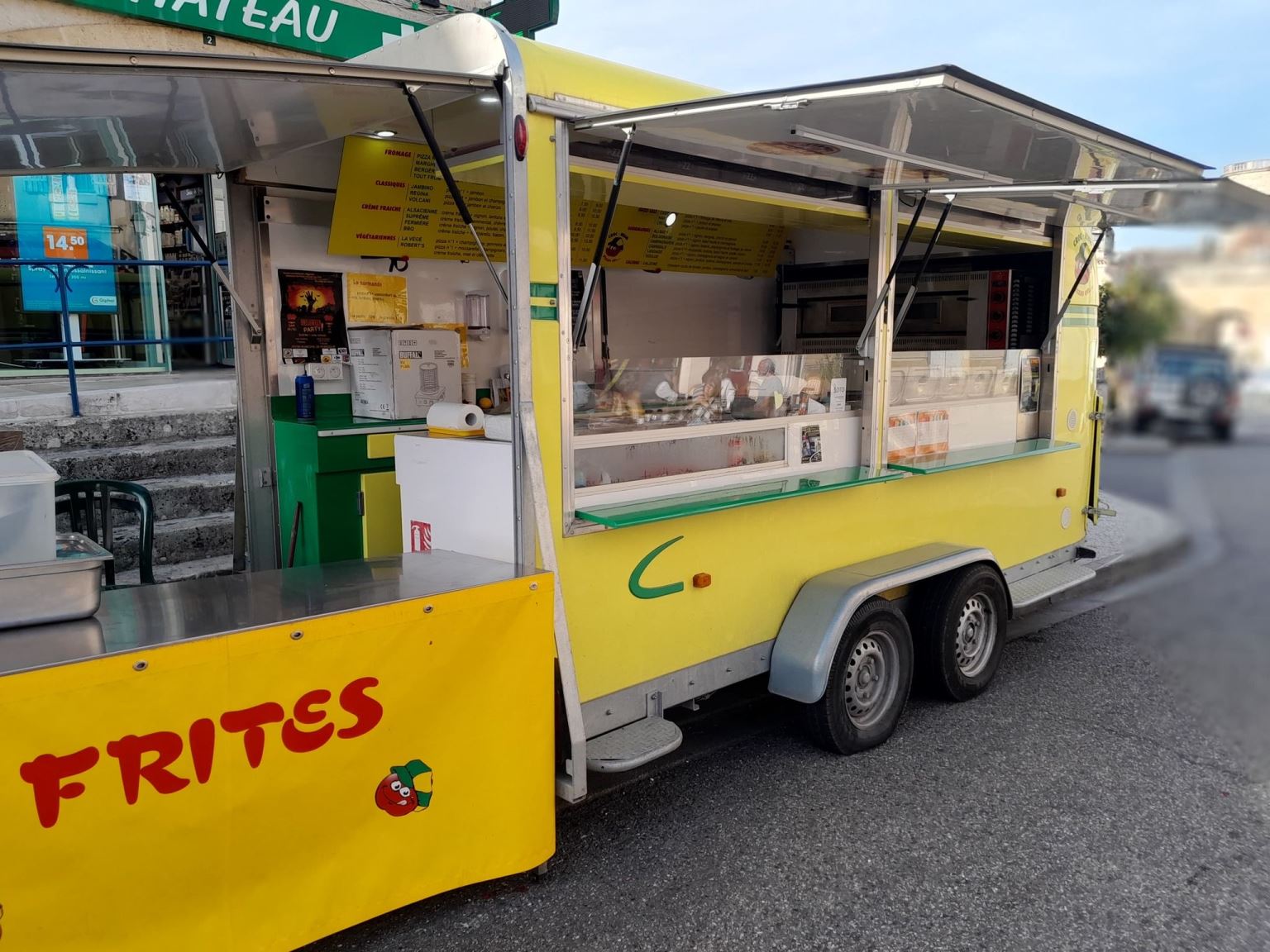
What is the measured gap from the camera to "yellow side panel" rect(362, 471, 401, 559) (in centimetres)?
421

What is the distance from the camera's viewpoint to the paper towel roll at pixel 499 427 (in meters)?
3.00

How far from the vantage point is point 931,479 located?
14.5ft

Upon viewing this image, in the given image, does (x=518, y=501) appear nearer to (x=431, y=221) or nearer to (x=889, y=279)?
(x=889, y=279)

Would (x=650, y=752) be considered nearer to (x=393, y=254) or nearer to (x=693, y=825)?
(x=693, y=825)

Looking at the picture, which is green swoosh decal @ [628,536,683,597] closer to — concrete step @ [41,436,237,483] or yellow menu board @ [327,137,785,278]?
yellow menu board @ [327,137,785,278]

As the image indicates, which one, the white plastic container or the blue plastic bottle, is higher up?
the blue plastic bottle

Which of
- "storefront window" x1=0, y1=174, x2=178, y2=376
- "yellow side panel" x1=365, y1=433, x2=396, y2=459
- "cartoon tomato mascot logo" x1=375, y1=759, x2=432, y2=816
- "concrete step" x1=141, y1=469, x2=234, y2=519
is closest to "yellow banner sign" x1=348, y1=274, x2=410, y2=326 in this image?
"yellow side panel" x1=365, y1=433, x2=396, y2=459

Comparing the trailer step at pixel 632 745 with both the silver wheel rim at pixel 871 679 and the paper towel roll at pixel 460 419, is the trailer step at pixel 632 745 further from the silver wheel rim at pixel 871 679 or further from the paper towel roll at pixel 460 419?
the paper towel roll at pixel 460 419

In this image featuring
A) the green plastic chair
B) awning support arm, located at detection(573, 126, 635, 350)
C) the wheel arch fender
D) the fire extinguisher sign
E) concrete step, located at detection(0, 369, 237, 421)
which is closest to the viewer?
awning support arm, located at detection(573, 126, 635, 350)

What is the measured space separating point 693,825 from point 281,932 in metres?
1.42

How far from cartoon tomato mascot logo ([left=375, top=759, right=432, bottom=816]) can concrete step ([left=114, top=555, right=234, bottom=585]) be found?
2609 mm

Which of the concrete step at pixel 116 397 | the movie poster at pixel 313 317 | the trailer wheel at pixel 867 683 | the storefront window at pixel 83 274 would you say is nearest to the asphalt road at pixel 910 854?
the trailer wheel at pixel 867 683

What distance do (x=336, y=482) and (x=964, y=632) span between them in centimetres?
300

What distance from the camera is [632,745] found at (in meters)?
3.03
